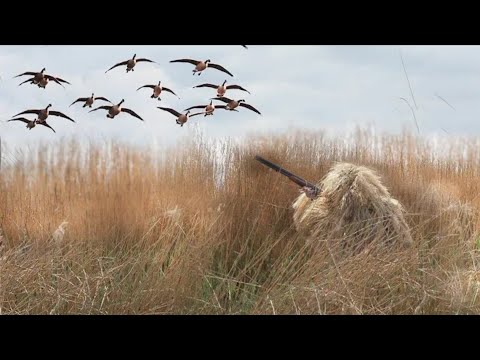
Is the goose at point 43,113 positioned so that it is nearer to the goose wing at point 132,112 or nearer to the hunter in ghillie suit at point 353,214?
the goose wing at point 132,112

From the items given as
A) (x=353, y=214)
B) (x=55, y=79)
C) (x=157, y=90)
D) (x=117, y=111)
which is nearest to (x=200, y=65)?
(x=157, y=90)

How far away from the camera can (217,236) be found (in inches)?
188

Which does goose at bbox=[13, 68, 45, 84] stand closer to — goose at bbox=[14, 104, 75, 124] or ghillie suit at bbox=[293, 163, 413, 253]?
goose at bbox=[14, 104, 75, 124]

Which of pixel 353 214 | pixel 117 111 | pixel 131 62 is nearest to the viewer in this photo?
pixel 353 214

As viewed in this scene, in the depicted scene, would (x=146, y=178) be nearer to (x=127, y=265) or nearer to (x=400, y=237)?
(x=127, y=265)

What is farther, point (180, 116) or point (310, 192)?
point (180, 116)

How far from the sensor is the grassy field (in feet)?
13.5

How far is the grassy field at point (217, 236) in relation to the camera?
162 inches

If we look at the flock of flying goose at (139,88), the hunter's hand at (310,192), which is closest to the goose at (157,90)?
the flock of flying goose at (139,88)

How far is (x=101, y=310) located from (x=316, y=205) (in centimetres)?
150

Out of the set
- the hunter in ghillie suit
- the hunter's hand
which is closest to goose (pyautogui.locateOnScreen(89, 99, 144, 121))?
the hunter's hand

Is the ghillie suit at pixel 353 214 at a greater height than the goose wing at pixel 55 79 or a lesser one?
lesser

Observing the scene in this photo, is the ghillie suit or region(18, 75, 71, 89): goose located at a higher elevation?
region(18, 75, 71, 89): goose

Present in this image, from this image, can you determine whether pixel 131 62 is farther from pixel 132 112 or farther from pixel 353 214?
pixel 353 214
